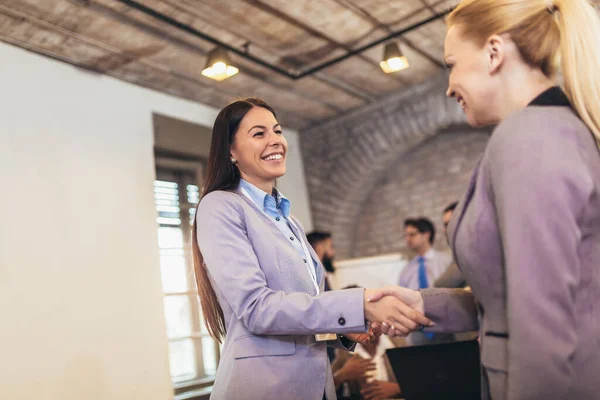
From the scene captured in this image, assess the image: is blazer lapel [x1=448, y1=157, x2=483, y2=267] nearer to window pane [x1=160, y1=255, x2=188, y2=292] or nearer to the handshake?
the handshake

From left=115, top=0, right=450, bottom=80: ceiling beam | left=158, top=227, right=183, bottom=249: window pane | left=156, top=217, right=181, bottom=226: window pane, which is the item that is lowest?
left=158, top=227, right=183, bottom=249: window pane

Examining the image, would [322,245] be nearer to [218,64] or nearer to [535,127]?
[218,64]

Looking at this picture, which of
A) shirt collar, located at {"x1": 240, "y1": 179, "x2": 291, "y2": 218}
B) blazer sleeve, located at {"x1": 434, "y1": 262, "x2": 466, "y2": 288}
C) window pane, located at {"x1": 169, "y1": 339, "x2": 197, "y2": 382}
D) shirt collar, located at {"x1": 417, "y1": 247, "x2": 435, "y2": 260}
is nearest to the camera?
shirt collar, located at {"x1": 240, "y1": 179, "x2": 291, "y2": 218}

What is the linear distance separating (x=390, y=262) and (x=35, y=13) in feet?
11.0

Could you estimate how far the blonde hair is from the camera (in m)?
0.93

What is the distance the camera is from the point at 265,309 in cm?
125

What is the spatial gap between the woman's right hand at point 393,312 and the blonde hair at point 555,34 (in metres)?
0.58

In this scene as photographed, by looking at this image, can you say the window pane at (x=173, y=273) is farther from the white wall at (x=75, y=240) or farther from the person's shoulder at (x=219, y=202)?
the person's shoulder at (x=219, y=202)

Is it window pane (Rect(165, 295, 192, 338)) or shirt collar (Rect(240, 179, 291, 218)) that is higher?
shirt collar (Rect(240, 179, 291, 218))

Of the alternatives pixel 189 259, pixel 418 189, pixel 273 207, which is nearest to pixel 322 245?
pixel 189 259

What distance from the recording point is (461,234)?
95 centimetres

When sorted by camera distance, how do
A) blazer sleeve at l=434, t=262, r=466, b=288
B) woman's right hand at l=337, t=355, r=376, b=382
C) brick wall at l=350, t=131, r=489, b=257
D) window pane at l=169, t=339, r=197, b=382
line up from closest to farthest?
woman's right hand at l=337, t=355, r=376, b=382
blazer sleeve at l=434, t=262, r=466, b=288
window pane at l=169, t=339, r=197, b=382
brick wall at l=350, t=131, r=489, b=257

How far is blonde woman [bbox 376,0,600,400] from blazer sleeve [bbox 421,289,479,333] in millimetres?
260

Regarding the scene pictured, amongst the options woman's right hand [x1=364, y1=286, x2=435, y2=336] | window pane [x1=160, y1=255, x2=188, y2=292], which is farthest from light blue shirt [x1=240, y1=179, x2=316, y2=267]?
window pane [x1=160, y1=255, x2=188, y2=292]
